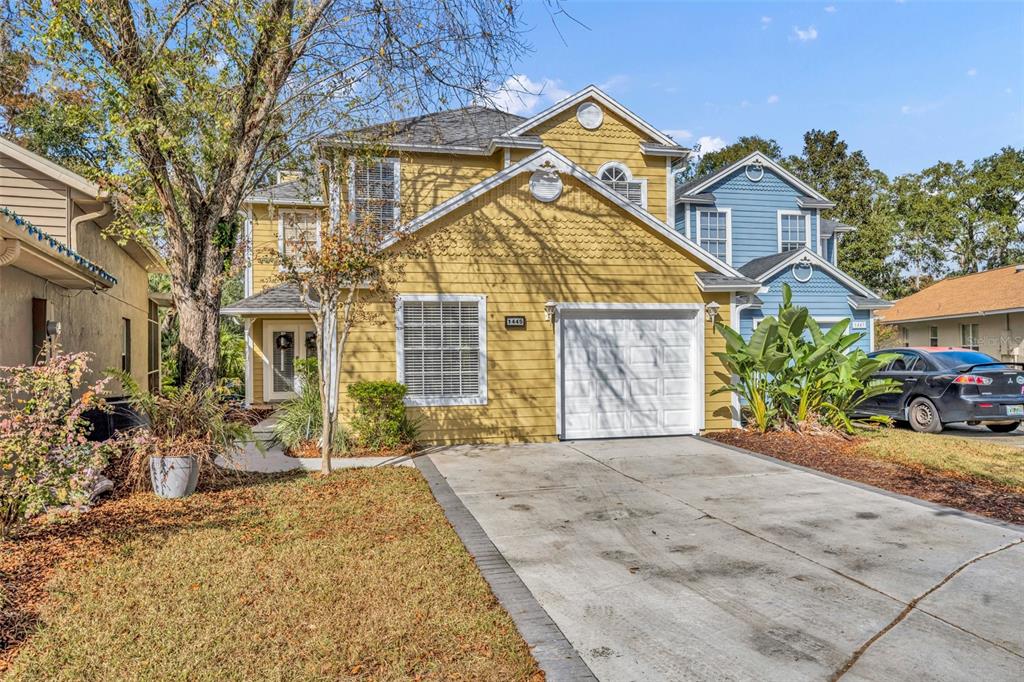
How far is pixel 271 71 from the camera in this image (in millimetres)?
9086

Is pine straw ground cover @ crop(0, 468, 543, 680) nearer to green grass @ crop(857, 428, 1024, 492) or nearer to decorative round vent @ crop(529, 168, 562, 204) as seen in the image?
decorative round vent @ crop(529, 168, 562, 204)

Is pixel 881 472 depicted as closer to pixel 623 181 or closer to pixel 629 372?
pixel 629 372

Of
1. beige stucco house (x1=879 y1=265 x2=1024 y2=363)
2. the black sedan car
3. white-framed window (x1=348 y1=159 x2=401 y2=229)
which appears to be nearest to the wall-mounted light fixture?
the black sedan car

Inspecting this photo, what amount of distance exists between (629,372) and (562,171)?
143 inches

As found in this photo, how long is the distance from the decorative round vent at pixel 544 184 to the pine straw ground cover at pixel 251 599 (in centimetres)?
608

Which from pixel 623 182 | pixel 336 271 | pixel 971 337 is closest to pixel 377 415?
pixel 336 271

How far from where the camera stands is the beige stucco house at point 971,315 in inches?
941

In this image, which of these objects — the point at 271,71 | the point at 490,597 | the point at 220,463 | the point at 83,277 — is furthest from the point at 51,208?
the point at 490,597

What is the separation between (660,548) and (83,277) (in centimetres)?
831

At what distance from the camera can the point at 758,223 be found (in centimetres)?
1959

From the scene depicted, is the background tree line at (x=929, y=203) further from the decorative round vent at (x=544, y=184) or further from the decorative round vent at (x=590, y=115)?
the decorative round vent at (x=544, y=184)

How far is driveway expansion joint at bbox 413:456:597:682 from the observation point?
3373mm

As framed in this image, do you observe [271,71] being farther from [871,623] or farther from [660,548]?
[871,623]

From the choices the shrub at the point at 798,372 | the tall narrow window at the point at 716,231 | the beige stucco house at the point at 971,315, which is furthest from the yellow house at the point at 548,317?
the beige stucco house at the point at 971,315
